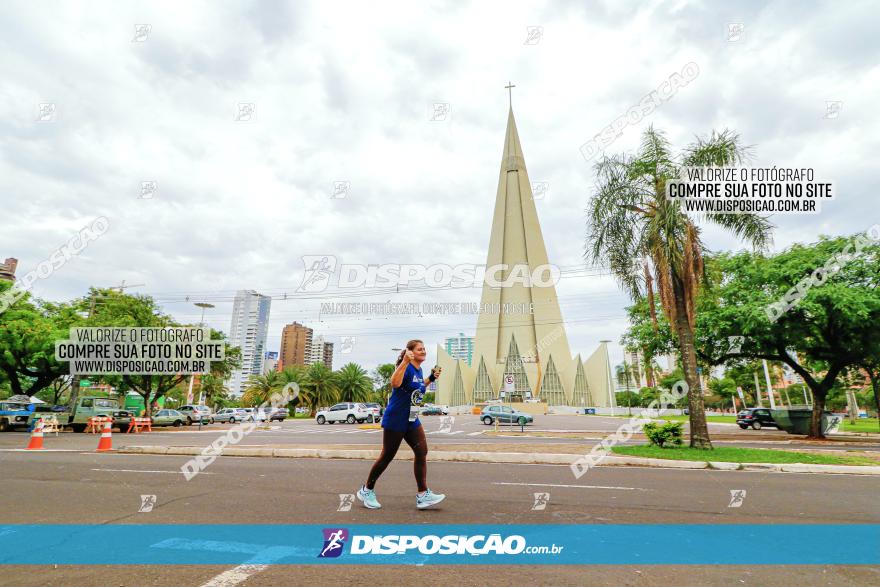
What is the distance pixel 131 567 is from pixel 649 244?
1315cm

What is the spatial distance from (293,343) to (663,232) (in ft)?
418

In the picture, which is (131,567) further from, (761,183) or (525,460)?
(761,183)

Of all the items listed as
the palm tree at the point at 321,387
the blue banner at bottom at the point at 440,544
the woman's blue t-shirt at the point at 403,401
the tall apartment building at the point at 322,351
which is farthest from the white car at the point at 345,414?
the tall apartment building at the point at 322,351

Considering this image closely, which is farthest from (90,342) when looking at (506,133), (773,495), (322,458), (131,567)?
(506,133)

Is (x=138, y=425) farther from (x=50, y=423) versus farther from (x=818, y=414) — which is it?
(x=818, y=414)

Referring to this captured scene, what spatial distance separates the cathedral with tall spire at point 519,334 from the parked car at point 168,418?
53.9 metres

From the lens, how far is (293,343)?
427 ft

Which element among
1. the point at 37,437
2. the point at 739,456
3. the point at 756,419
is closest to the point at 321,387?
the point at 37,437

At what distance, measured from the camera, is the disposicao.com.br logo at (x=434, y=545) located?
403 centimetres

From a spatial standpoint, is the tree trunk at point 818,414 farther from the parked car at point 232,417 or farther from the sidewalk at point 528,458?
the parked car at point 232,417

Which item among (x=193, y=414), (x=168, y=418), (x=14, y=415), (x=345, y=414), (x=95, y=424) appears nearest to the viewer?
(x=95, y=424)

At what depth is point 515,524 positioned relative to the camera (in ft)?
16.0

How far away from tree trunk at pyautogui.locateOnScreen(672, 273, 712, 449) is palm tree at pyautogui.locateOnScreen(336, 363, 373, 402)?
1829 inches

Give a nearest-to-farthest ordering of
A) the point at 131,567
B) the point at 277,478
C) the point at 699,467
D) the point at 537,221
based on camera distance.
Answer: the point at 131,567
the point at 277,478
the point at 699,467
the point at 537,221
